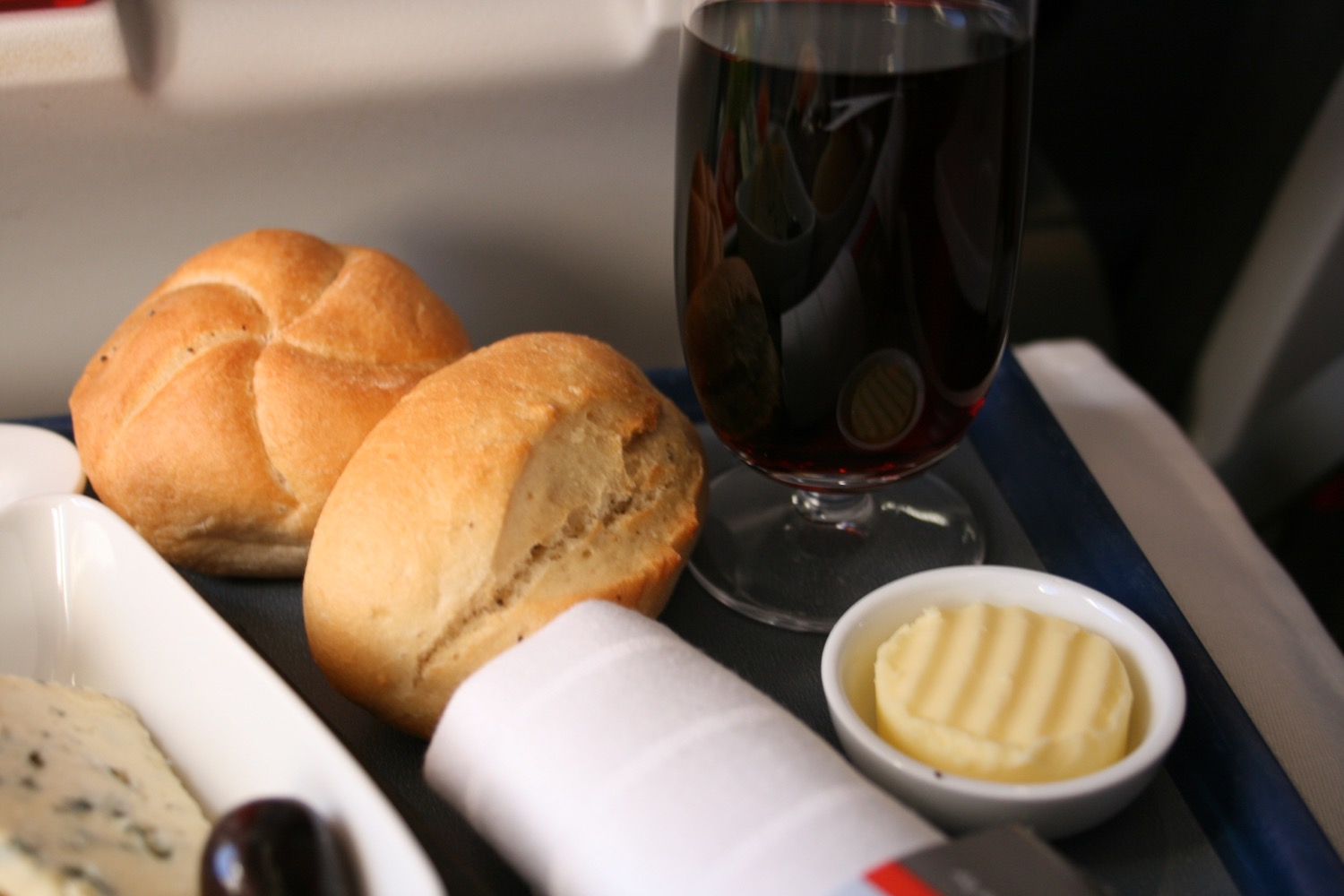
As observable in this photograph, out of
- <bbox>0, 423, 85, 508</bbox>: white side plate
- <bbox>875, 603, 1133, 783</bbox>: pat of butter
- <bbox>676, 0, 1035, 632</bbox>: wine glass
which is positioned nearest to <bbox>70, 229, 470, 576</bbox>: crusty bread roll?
<bbox>0, 423, 85, 508</bbox>: white side plate

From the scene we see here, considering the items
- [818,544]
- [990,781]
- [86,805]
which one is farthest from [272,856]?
[818,544]

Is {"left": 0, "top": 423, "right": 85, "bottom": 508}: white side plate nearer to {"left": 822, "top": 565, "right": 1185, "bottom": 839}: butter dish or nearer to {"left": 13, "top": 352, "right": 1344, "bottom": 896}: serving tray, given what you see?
{"left": 13, "top": 352, "right": 1344, "bottom": 896}: serving tray

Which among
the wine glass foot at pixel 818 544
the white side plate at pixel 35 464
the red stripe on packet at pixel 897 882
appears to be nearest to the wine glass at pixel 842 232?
the wine glass foot at pixel 818 544

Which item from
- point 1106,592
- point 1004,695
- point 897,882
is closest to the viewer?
point 897,882

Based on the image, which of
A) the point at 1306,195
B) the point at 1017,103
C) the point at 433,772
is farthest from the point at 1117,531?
the point at 1306,195

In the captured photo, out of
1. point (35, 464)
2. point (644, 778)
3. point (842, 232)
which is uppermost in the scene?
point (842, 232)

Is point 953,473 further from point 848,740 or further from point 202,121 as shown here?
point 202,121

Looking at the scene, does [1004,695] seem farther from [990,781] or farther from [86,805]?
[86,805]
